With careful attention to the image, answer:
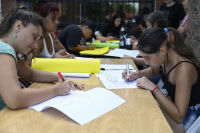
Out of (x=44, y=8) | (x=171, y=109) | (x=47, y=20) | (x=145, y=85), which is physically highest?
(x=44, y=8)

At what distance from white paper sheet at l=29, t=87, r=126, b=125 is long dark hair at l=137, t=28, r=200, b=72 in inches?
17.0

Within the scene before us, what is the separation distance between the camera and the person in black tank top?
117cm

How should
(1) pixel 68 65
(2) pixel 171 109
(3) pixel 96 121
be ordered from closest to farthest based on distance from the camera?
1. (3) pixel 96 121
2. (2) pixel 171 109
3. (1) pixel 68 65

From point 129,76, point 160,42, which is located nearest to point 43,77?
point 129,76

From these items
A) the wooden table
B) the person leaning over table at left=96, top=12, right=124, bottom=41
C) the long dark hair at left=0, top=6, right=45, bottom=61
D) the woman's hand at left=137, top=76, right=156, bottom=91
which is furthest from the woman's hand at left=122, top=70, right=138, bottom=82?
the person leaning over table at left=96, top=12, right=124, bottom=41

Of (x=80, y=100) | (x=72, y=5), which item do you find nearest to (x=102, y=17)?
(x=72, y=5)

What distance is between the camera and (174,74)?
1312mm

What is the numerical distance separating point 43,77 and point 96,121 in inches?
27.9

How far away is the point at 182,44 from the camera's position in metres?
1.34

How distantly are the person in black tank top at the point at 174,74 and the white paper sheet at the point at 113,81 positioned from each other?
48mm

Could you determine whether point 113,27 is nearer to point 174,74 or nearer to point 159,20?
point 159,20

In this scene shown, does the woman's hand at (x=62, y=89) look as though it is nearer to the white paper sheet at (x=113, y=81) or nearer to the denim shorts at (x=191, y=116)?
the white paper sheet at (x=113, y=81)

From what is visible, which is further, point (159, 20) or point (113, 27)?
point (113, 27)

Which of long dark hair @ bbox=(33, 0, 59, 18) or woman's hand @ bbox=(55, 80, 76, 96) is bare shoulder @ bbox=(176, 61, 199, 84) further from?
long dark hair @ bbox=(33, 0, 59, 18)
